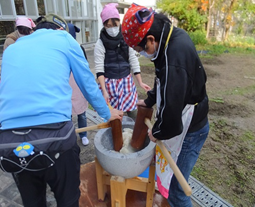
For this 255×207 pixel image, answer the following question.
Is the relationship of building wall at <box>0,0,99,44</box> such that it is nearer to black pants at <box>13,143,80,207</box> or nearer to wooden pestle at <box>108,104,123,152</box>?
wooden pestle at <box>108,104,123,152</box>

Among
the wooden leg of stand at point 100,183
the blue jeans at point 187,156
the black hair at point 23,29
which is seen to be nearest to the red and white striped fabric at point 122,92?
the wooden leg of stand at point 100,183

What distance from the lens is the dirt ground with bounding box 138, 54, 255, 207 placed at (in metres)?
2.39

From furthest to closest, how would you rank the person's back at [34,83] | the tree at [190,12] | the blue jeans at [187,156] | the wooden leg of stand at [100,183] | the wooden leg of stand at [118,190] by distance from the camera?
1. the tree at [190,12]
2. the wooden leg of stand at [100,183]
3. the wooden leg of stand at [118,190]
4. the blue jeans at [187,156]
5. the person's back at [34,83]

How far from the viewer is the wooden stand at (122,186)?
68.5 inches

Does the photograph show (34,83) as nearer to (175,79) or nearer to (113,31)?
(175,79)

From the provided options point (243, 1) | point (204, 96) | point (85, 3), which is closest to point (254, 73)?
point (204, 96)

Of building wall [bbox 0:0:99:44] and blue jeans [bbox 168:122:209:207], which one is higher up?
building wall [bbox 0:0:99:44]

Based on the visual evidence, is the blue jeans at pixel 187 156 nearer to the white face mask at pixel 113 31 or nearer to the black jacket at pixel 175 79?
the black jacket at pixel 175 79

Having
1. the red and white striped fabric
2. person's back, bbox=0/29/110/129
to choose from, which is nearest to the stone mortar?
person's back, bbox=0/29/110/129

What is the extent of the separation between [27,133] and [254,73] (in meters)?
7.89

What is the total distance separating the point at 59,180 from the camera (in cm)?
132

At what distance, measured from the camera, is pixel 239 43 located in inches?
487

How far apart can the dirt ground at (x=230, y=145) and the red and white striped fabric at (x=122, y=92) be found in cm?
86

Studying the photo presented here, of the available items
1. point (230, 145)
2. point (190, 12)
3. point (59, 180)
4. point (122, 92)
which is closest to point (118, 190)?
point (59, 180)
